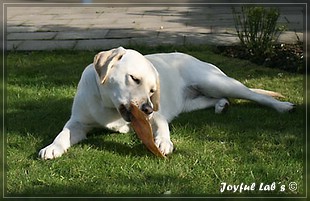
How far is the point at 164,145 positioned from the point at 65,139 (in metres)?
0.68

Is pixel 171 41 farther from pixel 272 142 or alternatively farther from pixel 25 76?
pixel 272 142

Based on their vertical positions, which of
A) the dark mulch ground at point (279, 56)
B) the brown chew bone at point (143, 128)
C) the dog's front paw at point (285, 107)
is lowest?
the dark mulch ground at point (279, 56)

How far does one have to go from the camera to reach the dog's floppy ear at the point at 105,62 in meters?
3.64

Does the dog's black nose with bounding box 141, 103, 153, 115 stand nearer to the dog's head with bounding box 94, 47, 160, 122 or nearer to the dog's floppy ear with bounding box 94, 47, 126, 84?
the dog's head with bounding box 94, 47, 160, 122

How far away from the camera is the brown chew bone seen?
11.9 ft

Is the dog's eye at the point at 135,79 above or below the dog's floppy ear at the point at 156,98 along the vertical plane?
above

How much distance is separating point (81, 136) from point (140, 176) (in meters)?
0.80

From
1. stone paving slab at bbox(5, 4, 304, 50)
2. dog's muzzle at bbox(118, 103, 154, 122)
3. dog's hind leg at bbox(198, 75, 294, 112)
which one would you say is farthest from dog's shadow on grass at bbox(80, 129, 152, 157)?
stone paving slab at bbox(5, 4, 304, 50)

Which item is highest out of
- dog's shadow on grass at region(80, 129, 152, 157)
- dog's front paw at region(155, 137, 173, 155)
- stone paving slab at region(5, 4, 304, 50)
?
dog's front paw at region(155, 137, 173, 155)

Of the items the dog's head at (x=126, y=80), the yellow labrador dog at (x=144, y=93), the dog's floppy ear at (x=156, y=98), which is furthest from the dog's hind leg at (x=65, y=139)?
the dog's floppy ear at (x=156, y=98)

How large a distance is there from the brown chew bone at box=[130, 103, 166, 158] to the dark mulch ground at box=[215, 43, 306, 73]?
2840mm

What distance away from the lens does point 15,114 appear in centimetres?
471

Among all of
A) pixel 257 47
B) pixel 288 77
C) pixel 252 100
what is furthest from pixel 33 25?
pixel 252 100

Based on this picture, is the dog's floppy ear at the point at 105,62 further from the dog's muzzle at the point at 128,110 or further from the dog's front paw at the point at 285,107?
the dog's front paw at the point at 285,107
